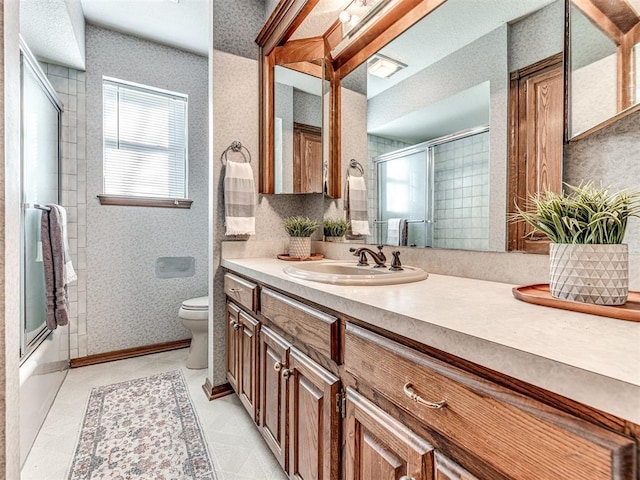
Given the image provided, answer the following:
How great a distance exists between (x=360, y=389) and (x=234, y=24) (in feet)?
7.02

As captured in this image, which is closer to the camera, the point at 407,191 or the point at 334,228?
the point at 407,191

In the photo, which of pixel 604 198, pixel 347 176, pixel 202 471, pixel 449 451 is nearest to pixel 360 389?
pixel 449 451

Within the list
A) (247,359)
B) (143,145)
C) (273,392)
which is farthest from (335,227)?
(143,145)

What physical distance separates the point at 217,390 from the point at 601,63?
7.32ft

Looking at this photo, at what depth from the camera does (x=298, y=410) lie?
3.68 feet

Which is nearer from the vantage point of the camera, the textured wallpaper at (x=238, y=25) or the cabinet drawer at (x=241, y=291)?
the cabinet drawer at (x=241, y=291)

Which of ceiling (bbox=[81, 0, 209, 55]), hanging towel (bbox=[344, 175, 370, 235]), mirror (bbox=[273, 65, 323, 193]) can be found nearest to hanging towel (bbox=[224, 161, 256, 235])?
mirror (bbox=[273, 65, 323, 193])

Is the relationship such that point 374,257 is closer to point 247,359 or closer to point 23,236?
point 247,359

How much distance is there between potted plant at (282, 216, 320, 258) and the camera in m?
1.92

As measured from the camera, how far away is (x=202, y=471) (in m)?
1.40

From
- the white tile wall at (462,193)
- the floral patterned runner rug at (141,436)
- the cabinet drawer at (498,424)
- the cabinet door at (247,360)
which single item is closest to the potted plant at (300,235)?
the cabinet door at (247,360)

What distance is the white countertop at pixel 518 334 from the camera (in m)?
0.40

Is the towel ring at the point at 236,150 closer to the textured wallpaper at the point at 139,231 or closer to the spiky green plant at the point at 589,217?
the textured wallpaper at the point at 139,231

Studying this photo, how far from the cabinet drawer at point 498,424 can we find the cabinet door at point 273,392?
563 millimetres
